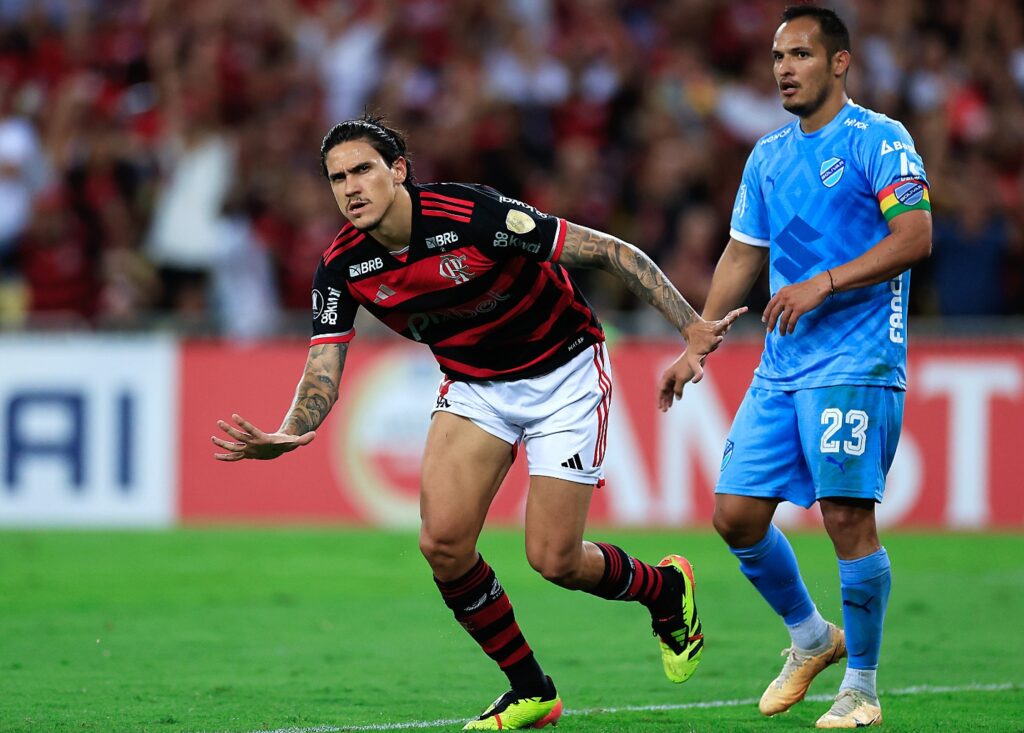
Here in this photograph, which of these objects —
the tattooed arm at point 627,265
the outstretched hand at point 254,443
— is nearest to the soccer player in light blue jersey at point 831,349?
the tattooed arm at point 627,265

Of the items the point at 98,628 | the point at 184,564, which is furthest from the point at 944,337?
the point at 98,628

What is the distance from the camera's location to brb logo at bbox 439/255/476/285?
20.8ft

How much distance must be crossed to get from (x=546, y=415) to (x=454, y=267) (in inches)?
29.0

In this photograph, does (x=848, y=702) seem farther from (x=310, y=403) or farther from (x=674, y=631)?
(x=310, y=403)

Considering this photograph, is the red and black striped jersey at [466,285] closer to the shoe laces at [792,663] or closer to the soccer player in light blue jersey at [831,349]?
the soccer player in light blue jersey at [831,349]

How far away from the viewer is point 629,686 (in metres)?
7.31

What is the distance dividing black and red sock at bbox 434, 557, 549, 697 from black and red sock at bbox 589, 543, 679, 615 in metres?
0.45

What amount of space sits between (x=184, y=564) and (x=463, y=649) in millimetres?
4081

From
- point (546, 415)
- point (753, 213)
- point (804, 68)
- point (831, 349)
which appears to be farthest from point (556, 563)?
point (804, 68)

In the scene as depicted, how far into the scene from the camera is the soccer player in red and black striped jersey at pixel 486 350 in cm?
629

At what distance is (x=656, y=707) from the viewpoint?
6.73m

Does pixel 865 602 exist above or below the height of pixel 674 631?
above

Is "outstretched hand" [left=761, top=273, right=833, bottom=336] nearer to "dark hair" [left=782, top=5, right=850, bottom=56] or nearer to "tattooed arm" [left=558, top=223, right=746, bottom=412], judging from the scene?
"tattooed arm" [left=558, top=223, right=746, bottom=412]

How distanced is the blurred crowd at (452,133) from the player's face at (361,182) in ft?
25.3
